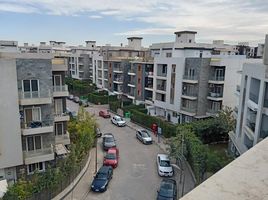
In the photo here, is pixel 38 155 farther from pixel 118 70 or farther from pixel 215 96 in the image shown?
pixel 118 70

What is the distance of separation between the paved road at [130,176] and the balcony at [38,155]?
3.24 m

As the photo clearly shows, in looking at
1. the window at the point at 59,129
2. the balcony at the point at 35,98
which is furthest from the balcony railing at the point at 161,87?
the balcony at the point at 35,98

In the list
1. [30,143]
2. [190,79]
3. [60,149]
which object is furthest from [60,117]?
[190,79]

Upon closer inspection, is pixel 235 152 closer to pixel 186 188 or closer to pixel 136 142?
pixel 186 188

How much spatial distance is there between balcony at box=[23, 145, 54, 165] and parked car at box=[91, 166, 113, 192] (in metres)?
3.98

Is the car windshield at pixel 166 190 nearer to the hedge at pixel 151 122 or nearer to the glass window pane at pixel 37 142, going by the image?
the glass window pane at pixel 37 142

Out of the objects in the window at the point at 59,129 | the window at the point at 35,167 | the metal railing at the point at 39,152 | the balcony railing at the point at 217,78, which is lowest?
the window at the point at 35,167

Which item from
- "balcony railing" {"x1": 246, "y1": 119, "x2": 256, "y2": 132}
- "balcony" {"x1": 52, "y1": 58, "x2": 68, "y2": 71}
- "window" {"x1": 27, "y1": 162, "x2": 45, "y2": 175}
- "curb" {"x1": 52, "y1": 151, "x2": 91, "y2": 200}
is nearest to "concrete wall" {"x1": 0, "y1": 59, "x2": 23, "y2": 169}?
"window" {"x1": 27, "y1": 162, "x2": 45, "y2": 175}

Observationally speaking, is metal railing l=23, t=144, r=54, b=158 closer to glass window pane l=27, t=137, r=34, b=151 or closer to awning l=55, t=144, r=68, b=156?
glass window pane l=27, t=137, r=34, b=151

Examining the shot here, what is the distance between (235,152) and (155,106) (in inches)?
758

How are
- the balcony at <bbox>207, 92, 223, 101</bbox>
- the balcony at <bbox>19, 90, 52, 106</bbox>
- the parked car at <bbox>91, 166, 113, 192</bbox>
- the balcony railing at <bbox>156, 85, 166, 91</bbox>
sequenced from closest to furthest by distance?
the balcony at <bbox>19, 90, 52, 106</bbox>, the parked car at <bbox>91, 166, 113, 192</bbox>, the balcony at <bbox>207, 92, 223, 101</bbox>, the balcony railing at <bbox>156, 85, 166, 91</bbox>

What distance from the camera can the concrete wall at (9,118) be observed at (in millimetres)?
17500

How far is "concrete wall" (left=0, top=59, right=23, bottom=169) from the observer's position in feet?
57.4

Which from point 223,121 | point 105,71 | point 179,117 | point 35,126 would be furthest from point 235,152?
point 105,71
